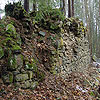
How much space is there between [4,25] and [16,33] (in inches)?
20.9

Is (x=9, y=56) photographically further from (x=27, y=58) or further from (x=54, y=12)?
(x=54, y=12)

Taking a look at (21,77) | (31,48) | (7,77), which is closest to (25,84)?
(21,77)

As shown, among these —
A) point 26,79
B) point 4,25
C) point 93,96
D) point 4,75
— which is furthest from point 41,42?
point 93,96

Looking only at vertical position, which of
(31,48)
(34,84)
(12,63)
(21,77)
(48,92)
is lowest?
(48,92)

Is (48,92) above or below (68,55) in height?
below

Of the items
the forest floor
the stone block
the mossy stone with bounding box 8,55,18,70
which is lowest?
the forest floor

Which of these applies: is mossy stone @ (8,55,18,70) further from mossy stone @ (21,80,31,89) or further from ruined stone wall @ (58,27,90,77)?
ruined stone wall @ (58,27,90,77)

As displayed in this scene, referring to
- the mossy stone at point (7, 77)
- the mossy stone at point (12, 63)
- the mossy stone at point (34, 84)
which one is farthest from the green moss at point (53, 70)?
the mossy stone at point (7, 77)

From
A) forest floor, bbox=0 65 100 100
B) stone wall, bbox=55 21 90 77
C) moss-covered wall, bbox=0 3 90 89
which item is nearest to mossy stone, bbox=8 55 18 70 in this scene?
moss-covered wall, bbox=0 3 90 89

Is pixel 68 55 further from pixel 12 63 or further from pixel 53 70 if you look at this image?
pixel 12 63

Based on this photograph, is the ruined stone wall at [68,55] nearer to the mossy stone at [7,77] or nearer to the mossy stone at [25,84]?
the mossy stone at [25,84]

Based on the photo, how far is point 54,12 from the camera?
561cm

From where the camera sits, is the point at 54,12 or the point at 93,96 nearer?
the point at 93,96

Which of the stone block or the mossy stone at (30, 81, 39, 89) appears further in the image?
the mossy stone at (30, 81, 39, 89)
